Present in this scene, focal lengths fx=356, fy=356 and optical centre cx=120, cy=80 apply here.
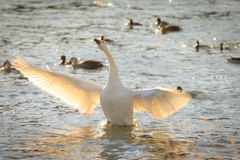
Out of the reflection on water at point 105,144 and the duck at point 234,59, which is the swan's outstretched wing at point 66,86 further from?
the duck at point 234,59

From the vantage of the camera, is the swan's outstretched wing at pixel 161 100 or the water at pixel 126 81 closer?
the swan's outstretched wing at pixel 161 100

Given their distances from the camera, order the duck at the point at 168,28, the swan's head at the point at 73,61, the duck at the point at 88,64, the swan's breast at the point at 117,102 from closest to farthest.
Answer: the swan's breast at the point at 117,102, the duck at the point at 88,64, the swan's head at the point at 73,61, the duck at the point at 168,28

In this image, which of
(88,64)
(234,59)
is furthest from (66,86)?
(234,59)

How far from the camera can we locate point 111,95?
26.4 ft

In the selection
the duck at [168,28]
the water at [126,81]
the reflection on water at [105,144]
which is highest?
the duck at [168,28]

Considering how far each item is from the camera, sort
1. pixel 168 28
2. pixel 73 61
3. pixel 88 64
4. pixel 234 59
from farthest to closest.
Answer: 1. pixel 168 28
2. pixel 73 61
3. pixel 234 59
4. pixel 88 64

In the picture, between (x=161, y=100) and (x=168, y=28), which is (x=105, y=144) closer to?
(x=161, y=100)

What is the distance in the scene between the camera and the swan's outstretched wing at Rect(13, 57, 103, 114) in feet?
27.9

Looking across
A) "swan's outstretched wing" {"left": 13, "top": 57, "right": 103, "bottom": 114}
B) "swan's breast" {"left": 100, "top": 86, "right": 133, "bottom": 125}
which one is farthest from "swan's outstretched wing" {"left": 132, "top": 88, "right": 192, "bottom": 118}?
"swan's outstretched wing" {"left": 13, "top": 57, "right": 103, "bottom": 114}

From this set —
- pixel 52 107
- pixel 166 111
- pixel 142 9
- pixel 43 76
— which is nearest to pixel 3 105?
pixel 52 107

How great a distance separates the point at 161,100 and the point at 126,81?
5.29 m

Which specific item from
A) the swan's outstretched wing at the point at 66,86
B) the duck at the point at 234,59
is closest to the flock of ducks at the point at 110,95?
the swan's outstretched wing at the point at 66,86

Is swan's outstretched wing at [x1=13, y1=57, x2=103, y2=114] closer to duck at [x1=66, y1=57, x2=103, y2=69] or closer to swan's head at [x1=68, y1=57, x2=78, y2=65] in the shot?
duck at [x1=66, y1=57, x2=103, y2=69]

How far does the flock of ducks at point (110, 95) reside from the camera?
7629 mm
